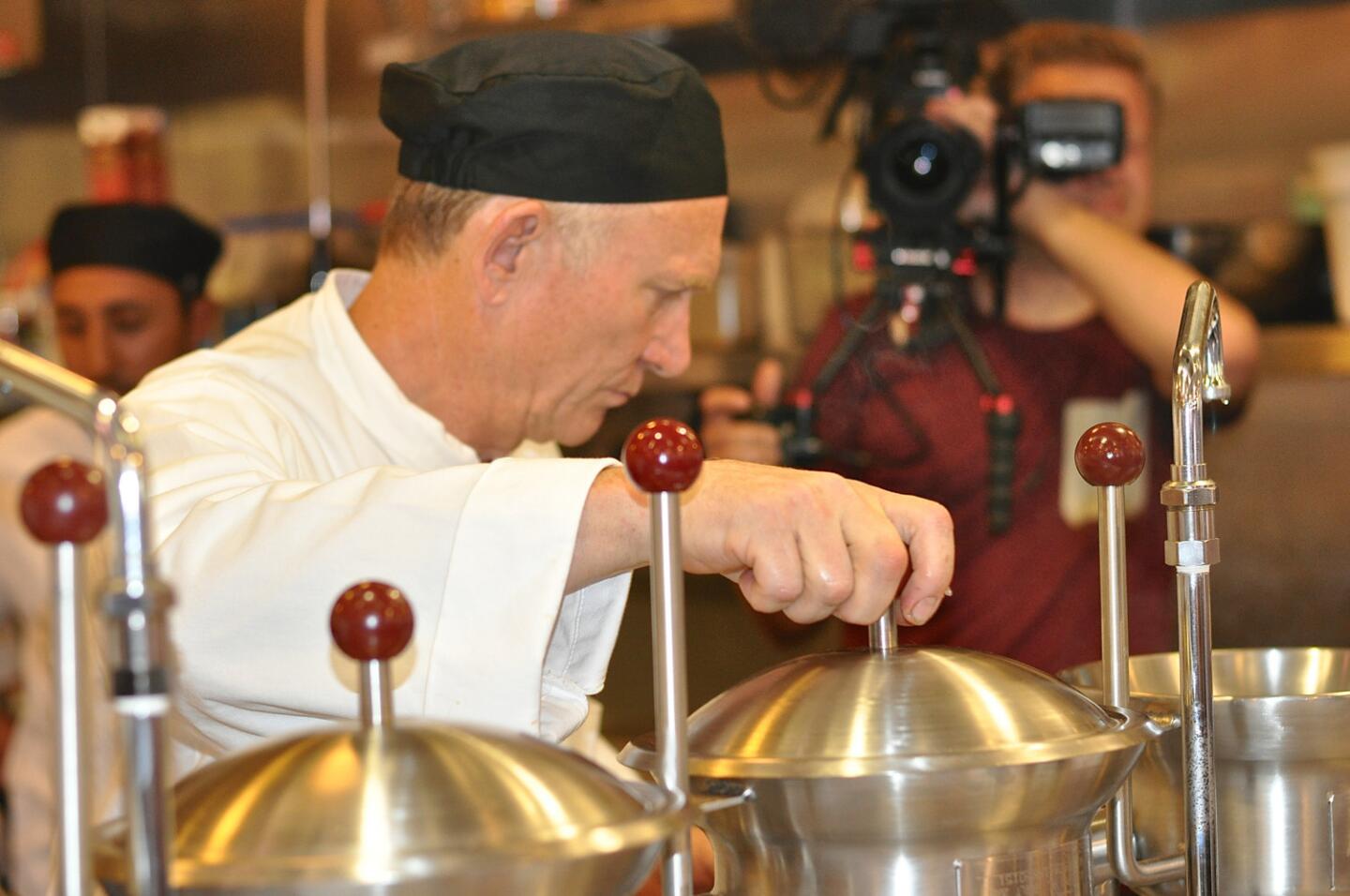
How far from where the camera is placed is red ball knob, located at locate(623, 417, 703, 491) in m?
0.66

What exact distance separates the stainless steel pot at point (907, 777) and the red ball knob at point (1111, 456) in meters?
Result: 0.12

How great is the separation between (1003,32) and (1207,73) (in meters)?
0.32

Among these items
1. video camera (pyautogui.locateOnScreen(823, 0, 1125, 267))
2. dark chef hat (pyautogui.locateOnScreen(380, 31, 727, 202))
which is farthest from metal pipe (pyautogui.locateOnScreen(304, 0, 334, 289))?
dark chef hat (pyautogui.locateOnScreen(380, 31, 727, 202))

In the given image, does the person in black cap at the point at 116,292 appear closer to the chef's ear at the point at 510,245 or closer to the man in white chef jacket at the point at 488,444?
the man in white chef jacket at the point at 488,444

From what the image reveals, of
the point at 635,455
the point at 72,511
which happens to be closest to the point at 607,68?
the point at 635,455

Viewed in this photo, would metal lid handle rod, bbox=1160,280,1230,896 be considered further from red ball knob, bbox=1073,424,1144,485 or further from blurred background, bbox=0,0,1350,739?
blurred background, bbox=0,0,1350,739

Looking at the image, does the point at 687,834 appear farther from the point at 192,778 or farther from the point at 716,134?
the point at 716,134

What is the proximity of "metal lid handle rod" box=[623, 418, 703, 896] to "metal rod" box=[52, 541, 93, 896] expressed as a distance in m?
0.22

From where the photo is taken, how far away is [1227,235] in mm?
2443

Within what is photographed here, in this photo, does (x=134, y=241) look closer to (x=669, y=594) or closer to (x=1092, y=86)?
(x=1092, y=86)

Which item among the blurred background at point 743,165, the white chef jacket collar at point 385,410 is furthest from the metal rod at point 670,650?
the blurred background at point 743,165

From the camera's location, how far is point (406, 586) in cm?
88

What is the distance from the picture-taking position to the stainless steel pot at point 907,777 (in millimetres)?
708

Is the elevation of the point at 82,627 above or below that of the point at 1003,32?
below
